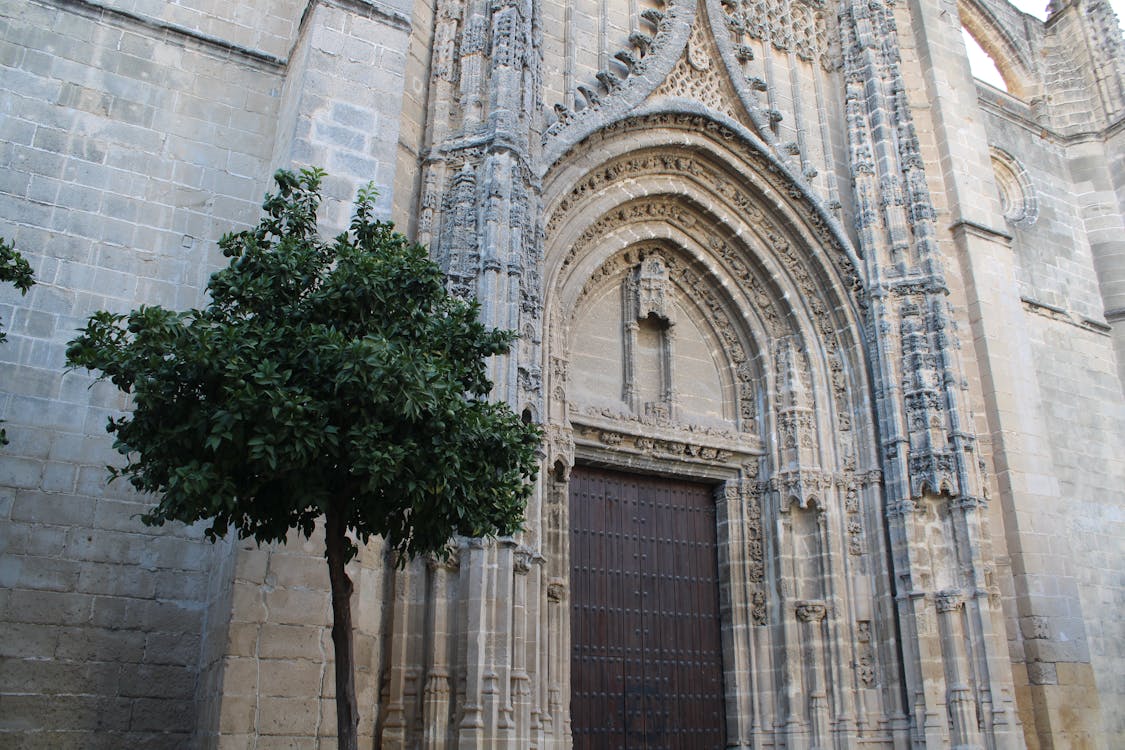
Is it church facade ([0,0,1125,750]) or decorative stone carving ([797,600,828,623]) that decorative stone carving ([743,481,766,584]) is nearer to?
church facade ([0,0,1125,750])

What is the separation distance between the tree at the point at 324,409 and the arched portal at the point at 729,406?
12.3 ft

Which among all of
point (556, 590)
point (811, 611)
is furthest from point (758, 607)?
point (556, 590)

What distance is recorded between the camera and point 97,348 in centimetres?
489

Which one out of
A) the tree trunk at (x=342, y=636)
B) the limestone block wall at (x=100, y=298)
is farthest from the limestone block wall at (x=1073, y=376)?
the limestone block wall at (x=100, y=298)

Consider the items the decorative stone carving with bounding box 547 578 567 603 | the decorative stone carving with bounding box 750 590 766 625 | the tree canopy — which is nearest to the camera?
the tree canopy

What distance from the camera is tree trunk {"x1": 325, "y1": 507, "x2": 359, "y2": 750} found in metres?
4.83

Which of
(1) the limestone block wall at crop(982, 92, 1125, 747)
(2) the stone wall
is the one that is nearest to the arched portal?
(1) the limestone block wall at crop(982, 92, 1125, 747)

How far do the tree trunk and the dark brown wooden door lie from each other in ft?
14.8

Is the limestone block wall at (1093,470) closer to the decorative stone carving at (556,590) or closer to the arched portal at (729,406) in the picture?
the arched portal at (729,406)

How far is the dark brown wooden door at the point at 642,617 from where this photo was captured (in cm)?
929

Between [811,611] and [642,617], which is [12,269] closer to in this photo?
[642,617]

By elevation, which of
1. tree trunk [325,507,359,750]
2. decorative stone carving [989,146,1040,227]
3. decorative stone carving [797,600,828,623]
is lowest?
tree trunk [325,507,359,750]

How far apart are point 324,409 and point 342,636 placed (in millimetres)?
1232

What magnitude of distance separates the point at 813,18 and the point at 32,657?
11.5 m
